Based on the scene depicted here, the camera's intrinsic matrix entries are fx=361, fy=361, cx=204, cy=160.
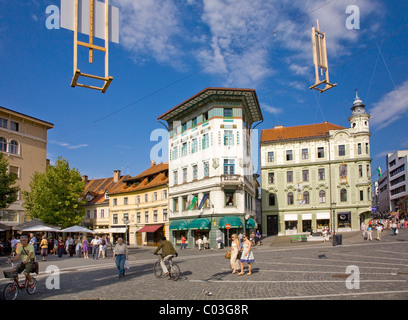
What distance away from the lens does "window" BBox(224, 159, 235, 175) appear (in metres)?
39.4

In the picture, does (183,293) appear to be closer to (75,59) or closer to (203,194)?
(75,59)

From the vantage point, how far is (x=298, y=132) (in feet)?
187

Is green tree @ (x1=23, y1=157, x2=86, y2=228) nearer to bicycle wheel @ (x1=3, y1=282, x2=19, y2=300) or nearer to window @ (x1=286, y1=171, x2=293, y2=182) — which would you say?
window @ (x1=286, y1=171, x2=293, y2=182)

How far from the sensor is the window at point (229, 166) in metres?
39.4

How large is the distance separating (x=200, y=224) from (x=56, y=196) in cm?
1971

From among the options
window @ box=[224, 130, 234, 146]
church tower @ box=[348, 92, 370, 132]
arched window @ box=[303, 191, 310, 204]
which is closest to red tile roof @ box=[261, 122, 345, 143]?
church tower @ box=[348, 92, 370, 132]

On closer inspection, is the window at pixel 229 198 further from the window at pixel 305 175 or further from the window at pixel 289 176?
the window at pixel 305 175

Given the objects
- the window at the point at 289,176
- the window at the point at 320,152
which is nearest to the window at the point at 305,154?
the window at the point at 320,152

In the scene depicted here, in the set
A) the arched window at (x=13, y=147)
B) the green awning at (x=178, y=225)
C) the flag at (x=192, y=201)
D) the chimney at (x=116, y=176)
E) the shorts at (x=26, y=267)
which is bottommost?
the green awning at (x=178, y=225)

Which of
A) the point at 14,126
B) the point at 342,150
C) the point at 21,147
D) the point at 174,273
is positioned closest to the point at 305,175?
the point at 342,150

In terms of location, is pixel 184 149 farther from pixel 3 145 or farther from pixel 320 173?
pixel 3 145

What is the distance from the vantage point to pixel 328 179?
174 feet

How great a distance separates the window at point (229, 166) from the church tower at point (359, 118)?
77.2 ft

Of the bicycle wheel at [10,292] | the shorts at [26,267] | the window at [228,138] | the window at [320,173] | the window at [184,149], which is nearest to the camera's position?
the bicycle wheel at [10,292]
